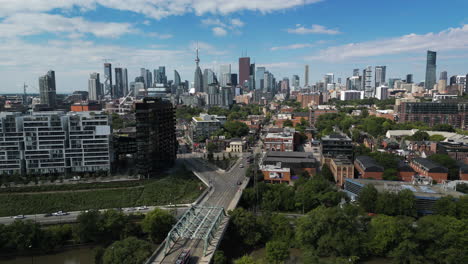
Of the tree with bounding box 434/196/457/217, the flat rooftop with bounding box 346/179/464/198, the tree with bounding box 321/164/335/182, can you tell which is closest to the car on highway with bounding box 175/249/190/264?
the flat rooftop with bounding box 346/179/464/198

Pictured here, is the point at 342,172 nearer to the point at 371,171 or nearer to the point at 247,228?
the point at 371,171

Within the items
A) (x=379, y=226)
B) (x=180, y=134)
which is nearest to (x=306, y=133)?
(x=180, y=134)

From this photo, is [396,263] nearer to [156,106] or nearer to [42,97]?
[156,106]

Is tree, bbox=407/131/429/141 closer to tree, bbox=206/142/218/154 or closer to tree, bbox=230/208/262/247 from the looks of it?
tree, bbox=206/142/218/154

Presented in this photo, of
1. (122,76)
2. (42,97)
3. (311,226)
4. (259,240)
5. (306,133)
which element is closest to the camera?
(311,226)

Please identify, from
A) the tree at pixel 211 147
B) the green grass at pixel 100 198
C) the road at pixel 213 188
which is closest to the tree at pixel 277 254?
the road at pixel 213 188

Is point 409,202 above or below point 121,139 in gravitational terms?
below

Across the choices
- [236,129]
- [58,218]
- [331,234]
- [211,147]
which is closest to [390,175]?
[331,234]
